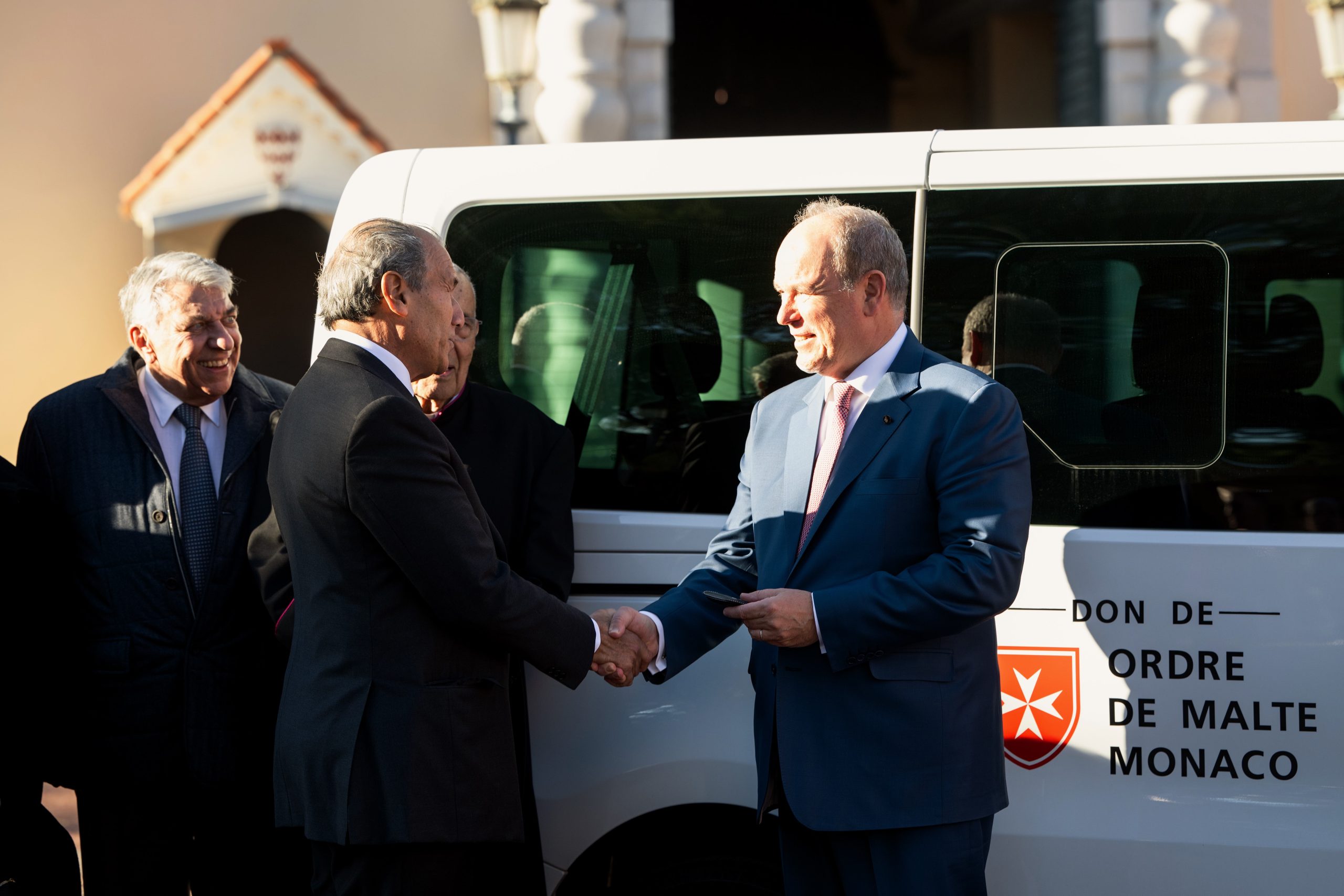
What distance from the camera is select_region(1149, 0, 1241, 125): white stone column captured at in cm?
782

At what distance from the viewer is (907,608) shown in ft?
7.00

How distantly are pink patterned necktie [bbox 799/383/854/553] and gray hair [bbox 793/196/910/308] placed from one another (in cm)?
20

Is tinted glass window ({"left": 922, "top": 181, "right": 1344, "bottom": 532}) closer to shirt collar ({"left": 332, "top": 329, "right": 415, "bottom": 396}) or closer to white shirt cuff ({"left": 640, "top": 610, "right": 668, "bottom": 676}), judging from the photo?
white shirt cuff ({"left": 640, "top": 610, "right": 668, "bottom": 676})

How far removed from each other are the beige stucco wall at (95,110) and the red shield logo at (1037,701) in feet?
21.1

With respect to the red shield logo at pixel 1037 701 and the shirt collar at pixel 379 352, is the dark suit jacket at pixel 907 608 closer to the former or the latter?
the red shield logo at pixel 1037 701

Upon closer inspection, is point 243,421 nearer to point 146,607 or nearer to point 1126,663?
point 146,607

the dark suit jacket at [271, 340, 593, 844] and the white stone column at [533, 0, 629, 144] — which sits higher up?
the white stone column at [533, 0, 629, 144]

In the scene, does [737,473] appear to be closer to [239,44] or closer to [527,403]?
[527,403]

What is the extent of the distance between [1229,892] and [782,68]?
976cm

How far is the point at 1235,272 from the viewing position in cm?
244

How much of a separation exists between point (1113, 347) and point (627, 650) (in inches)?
43.8

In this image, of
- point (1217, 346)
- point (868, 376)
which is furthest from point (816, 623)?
point (1217, 346)

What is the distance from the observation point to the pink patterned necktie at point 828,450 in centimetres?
235

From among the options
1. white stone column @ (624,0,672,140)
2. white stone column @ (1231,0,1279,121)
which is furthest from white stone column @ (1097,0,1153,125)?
white stone column @ (624,0,672,140)
